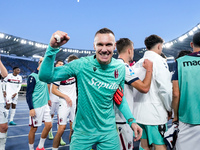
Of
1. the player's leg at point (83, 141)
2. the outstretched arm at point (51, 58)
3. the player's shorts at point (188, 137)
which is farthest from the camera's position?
the player's shorts at point (188, 137)

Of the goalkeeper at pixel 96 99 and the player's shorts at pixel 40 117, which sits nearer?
the goalkeeper at pixel 96 99

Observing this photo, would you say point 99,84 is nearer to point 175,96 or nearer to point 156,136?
point 175,96

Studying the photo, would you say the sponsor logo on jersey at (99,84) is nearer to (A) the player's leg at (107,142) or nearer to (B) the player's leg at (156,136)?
(A) the player's leg at (107,142)

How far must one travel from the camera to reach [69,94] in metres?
4.32

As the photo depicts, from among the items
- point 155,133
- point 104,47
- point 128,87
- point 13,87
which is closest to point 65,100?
point 128,87

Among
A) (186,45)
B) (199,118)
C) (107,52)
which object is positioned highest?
(186,45)

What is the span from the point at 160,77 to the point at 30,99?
2867mm

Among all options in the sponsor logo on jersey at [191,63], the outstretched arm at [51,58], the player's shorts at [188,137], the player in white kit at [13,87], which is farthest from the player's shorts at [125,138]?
the player in white kit at [13,87]

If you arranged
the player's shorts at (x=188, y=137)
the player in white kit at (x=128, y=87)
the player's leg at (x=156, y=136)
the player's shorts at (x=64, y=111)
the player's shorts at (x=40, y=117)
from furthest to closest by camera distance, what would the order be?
the player's shorts at (x=64, y=111)
the player's shorts at (x=40, y=117)
the player's leg at (x=156, y=136)
the player in white kit at (x=128, y=87)
the player's shorts at (x=188, y=137)

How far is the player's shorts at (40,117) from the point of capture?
3.74 metres

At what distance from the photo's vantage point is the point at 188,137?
2.12 meters

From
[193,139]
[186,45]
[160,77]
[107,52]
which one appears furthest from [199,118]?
[186,45]

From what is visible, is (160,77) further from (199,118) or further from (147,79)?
(199,118)

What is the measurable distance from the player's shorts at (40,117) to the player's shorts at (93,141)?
2458 millimetres
